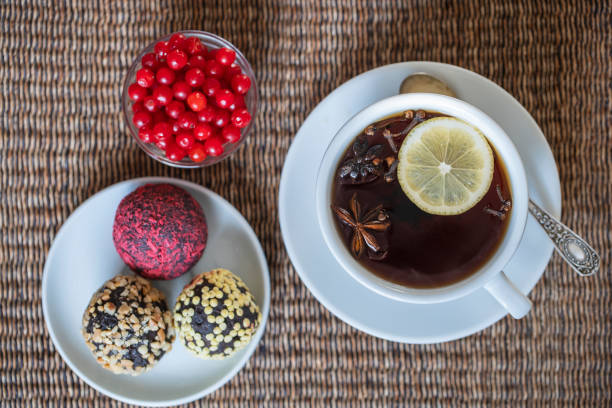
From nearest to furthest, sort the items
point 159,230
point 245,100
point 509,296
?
point 509,296 < point 159,230 < point 245,100

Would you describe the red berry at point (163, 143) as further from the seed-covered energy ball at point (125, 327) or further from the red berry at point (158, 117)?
the seed-covered energy ball at point (125, 327)

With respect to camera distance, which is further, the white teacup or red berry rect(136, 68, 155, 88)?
red berry rect(136, 68, 155, 88)

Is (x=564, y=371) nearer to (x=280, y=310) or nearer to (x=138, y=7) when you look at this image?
(x=280, y=310)

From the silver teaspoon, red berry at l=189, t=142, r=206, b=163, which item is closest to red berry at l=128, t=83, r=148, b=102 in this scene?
red berry at l=189, t=142, r=206, b=163

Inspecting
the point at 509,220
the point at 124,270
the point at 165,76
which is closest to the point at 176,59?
the point at 165,76

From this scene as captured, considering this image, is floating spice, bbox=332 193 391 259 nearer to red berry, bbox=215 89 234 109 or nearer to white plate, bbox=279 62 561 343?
white plate, bbox=279 62 561 343

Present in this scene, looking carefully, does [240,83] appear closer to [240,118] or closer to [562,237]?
[240,118]

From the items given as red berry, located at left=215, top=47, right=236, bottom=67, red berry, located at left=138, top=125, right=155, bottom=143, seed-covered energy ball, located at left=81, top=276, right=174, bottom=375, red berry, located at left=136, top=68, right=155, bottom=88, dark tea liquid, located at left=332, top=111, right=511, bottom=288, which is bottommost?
seed-covered energy ball, located at left=81, top=276, right=174, bottom=375
